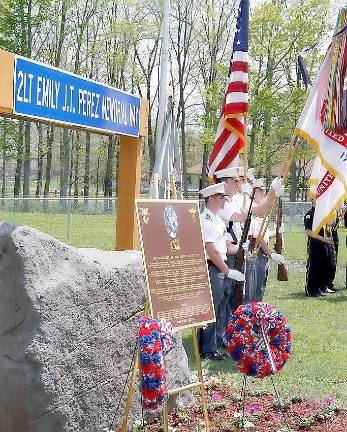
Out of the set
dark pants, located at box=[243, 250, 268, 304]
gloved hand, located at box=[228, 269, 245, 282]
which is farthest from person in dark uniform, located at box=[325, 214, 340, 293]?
gloved hand, located at box=[228, 269, 245, 282]

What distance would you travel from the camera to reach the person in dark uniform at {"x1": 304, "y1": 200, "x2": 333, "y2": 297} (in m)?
12.1

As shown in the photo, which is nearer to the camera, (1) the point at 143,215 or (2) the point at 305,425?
(1) the point at 143,215

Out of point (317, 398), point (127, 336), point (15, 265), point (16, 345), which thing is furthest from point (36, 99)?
point (317, 398)

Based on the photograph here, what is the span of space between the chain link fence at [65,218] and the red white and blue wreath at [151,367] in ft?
45.7

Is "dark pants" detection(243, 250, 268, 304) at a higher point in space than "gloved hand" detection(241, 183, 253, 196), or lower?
lower

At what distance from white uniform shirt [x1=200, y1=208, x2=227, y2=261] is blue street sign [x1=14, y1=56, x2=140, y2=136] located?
80.3 inches

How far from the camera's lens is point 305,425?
211 inches

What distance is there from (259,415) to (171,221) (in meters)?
1.78

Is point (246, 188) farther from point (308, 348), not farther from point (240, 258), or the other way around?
point (308, 348)

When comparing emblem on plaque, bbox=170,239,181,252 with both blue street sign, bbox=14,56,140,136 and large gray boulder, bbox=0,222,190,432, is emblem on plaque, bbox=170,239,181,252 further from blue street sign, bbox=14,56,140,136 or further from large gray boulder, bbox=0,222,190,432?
blue street sign, bbox=14,56,140,136

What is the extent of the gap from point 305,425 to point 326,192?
205cm

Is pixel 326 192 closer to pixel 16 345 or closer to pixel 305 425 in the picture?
pixel 305 425

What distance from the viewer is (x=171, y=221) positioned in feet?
16.2

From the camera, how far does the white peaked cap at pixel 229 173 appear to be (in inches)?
298
